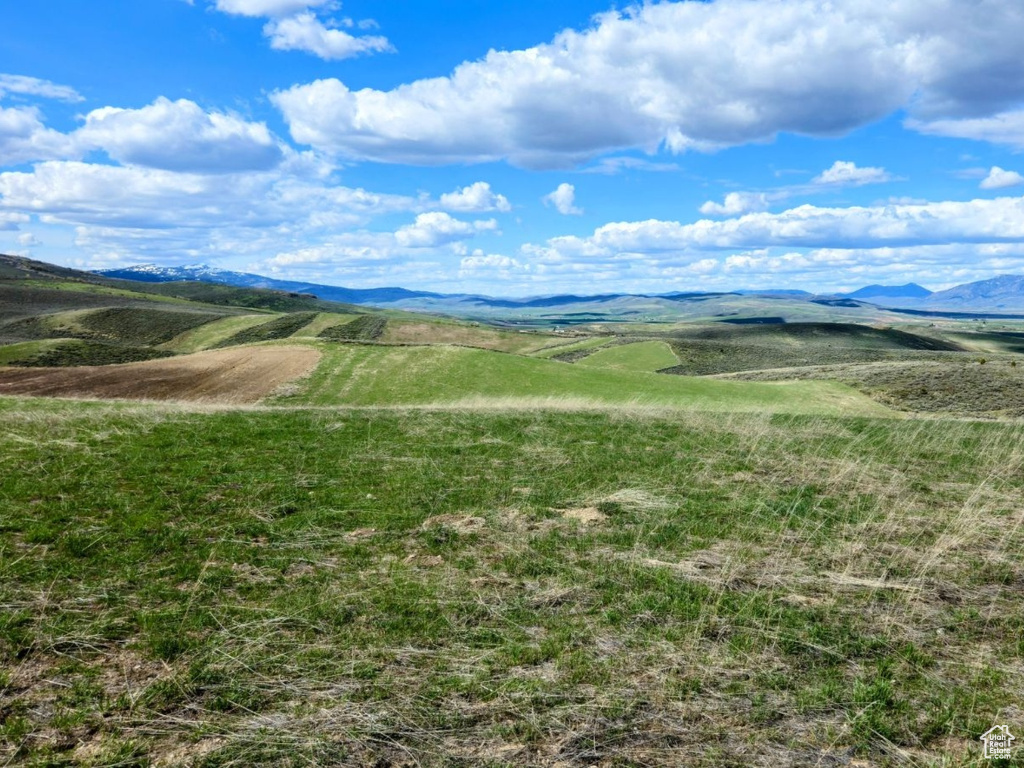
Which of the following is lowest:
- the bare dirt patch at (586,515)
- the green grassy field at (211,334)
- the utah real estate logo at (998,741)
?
the utah real estate logo at (998,741)

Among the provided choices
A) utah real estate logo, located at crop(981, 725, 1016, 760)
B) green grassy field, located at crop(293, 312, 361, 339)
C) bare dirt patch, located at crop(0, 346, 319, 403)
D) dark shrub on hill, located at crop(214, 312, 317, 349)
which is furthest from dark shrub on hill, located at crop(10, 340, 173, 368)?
utah real estate logo, located at crop(981, 725, 1016, 760)

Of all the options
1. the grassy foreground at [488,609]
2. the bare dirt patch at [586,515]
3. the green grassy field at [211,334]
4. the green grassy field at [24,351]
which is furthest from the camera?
the green grassy field at [211,334]

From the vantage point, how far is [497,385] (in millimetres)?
45219

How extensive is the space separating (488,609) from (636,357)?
3812 inches

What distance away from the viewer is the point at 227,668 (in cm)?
642

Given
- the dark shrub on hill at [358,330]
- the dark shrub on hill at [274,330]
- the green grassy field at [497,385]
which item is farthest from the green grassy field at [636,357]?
the dark shrub on hill at [274,330]

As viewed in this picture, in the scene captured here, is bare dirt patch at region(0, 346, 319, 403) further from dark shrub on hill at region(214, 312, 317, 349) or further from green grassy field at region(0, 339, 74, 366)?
dark shrub on hill at region(214, 312, 317, 349)

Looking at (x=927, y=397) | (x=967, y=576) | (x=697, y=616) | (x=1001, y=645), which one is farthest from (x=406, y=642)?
(x=927, y=397)

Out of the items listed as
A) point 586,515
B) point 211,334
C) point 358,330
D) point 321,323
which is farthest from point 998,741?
point 321,323

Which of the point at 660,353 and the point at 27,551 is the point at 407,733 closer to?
the point at 27,551

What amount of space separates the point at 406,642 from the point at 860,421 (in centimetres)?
2265

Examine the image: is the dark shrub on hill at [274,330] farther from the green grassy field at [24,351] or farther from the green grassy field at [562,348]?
the green grassy field at [562,348]

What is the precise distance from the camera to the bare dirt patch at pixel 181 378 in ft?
131

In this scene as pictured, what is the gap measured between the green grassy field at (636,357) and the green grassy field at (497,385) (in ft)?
142
